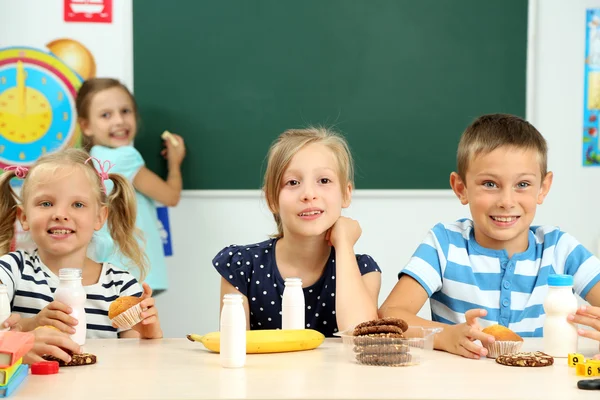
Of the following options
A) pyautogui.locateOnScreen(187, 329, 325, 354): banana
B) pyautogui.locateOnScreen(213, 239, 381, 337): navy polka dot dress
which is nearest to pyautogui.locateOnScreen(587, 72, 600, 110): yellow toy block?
pyautogui.locateOnScreen(213, 239, 381, 337): navy polka dot dress

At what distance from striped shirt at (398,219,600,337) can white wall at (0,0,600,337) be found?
6.33ft

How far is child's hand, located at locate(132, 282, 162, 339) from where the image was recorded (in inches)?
74.3

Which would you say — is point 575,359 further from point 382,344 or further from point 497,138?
point 497,138

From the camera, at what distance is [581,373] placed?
4.76 ft

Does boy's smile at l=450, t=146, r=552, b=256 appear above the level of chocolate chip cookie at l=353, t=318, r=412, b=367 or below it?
above

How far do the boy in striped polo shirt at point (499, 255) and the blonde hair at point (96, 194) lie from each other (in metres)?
0.85

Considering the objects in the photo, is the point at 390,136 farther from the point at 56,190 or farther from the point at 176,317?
the point at 56,190

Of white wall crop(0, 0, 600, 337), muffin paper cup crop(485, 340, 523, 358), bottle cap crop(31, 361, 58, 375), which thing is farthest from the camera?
white wall crop(0, 0, 600, 337)

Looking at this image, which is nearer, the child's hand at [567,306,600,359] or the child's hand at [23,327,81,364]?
the child's hand at [23,327,81,364]

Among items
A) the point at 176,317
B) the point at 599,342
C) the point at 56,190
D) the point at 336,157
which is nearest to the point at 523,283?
the point at 599,342

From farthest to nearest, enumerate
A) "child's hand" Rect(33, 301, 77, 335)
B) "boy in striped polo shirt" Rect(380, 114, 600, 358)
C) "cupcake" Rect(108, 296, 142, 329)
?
"boy in striped polo shirt" Rect(380, 114, 600, 358) → "cupcake" Rect(108, 296, 142, 329) → "child's hand" Rect(33, 301, 77, 335)

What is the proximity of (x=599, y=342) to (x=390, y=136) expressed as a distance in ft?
8.01

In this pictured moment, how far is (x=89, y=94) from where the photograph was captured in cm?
390

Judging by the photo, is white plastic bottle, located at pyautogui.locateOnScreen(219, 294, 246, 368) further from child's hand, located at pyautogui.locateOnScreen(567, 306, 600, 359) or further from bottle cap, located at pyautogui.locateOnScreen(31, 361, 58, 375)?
child's hand, located at pyautogui.locateOnScreen(567, 306, 600, 359)
